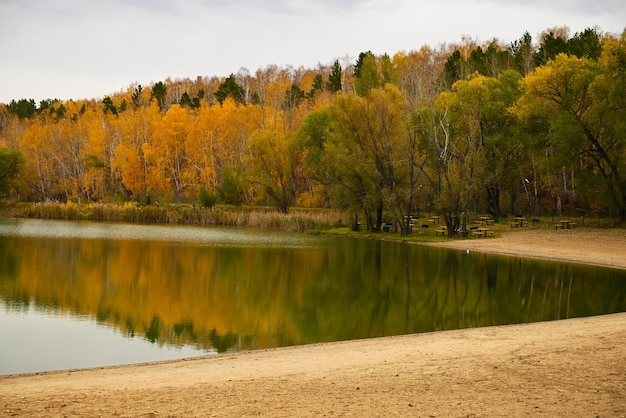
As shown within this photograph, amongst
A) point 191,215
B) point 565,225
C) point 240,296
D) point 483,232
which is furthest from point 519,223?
point 240,296

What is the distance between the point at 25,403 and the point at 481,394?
587 centimetres

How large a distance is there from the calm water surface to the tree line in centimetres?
1454

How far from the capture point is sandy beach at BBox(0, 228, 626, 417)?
8.10m

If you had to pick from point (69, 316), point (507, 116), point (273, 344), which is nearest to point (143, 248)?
point (69, 316)

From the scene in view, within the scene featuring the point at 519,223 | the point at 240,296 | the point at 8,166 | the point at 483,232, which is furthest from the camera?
the point at 8,166

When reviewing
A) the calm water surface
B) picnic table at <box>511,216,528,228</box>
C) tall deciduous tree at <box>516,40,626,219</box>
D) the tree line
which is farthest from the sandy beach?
picnic table at <box>511,216,528,228</box>

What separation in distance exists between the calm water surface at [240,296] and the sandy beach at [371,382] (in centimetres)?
226

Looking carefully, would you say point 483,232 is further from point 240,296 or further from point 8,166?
point 8,166

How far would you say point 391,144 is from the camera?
52.4 m

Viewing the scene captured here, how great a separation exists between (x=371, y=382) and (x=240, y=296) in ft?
40.7

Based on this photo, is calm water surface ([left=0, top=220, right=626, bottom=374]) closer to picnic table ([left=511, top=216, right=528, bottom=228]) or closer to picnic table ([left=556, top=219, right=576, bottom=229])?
picnic table ([left=556, top=219, right=576, bottom=229])

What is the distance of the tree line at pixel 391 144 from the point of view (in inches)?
1935

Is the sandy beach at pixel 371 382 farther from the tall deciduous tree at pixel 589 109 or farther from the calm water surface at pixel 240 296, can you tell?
the tall deciduous tree at pixel 589 109

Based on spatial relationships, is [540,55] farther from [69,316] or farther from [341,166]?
[69,316]
